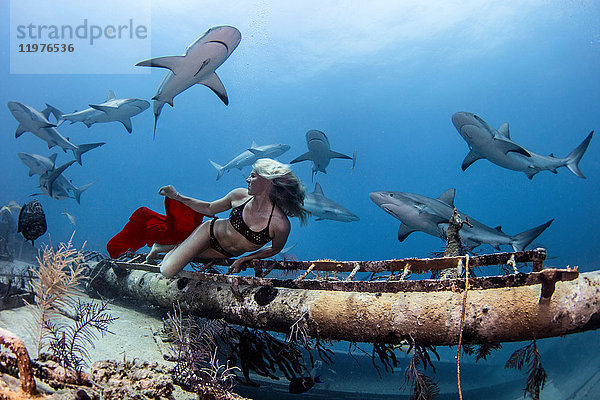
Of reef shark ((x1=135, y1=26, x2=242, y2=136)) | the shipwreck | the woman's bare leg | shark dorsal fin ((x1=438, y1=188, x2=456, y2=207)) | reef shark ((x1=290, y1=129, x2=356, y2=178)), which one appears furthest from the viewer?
reef shark ((x1=290, y1=129, x2=356, y2=178))

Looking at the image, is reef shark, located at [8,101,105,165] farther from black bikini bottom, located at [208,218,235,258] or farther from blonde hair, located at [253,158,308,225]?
blonde hair, located at [253,158,308,225]

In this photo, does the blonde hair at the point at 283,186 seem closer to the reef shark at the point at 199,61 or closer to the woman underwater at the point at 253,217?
the woman underwater at the point at 253,217

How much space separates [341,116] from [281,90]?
632 inches

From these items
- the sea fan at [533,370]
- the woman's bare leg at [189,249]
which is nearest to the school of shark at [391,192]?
the woman's bare leg at [189,249]

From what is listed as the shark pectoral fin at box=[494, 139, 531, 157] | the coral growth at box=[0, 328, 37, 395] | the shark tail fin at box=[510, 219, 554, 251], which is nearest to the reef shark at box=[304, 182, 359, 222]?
the shark pectoral fin at box=[494, 139, 531, 157]

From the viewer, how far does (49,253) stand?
2.92m

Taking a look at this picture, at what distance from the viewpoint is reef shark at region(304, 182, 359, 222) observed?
1089cm

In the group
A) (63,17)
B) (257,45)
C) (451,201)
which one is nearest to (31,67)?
(63,17)

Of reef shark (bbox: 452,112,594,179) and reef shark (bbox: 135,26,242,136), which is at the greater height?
reef shark (bbox: 135,26,242,136)

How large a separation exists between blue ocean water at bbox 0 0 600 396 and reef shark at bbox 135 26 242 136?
4.26m

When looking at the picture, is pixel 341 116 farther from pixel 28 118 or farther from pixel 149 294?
pixel 149 294

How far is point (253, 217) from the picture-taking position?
383 cm

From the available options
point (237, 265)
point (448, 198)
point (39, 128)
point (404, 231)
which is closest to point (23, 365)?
point (237, 265)

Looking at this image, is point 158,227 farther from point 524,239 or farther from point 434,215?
point 524,239
